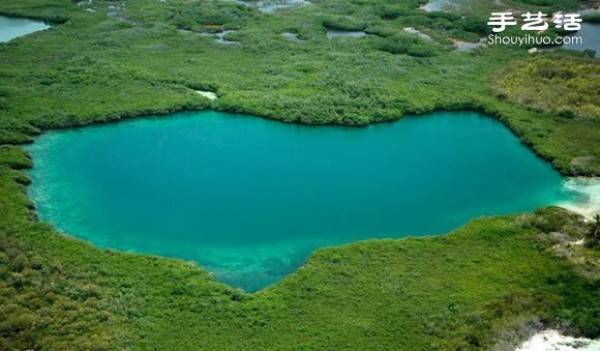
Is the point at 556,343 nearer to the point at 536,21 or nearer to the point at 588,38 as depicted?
the point at 588,38

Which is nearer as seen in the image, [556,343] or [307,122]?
[556,343]

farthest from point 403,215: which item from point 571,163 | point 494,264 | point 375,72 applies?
point 375,72

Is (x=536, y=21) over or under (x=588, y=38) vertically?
over

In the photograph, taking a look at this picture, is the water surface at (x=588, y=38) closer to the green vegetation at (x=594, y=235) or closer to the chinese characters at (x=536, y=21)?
the chinese characters at (x=536, y=21)

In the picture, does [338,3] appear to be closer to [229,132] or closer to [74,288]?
[229,132]

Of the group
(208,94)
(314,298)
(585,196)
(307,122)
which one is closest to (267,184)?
(307,122)

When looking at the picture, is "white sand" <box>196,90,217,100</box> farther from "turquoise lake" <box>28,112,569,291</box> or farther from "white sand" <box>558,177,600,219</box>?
"white sand" <box>558,177,600,219</box>

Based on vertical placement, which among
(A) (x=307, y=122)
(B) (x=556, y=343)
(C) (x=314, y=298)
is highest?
(A) (x=307, y=122)

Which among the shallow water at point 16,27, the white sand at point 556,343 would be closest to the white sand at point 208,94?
the shallow water at point 16,27
